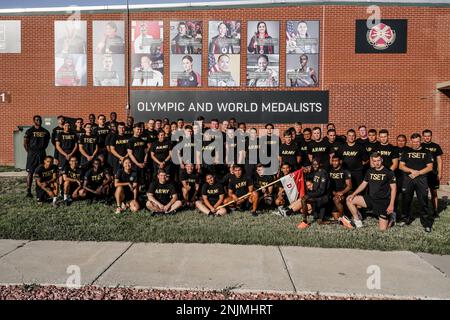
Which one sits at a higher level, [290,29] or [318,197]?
[290,29]

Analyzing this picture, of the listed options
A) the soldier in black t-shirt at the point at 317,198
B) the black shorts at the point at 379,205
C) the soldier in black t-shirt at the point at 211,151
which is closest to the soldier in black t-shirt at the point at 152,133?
the soldier in black t-shirt at the point at 211,151

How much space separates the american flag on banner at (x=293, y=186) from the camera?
8297 mm

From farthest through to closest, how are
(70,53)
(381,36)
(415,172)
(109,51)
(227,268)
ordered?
1. (70,53)
2. (109,51)
3. (381,36)
4. (415,172)
5. (227,268)

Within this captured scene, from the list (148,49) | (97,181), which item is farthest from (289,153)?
(148,49)

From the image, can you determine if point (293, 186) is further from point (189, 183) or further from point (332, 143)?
point (189, 183)

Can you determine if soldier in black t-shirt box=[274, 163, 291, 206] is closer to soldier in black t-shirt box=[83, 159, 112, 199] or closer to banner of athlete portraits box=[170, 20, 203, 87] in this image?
soldier in black t-shirt box=[83, 159, 112, 199]

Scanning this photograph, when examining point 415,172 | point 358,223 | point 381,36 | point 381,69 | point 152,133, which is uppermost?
point 381,36

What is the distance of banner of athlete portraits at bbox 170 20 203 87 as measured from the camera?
13883 mm

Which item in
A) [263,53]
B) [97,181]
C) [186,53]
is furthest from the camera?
[186,53]

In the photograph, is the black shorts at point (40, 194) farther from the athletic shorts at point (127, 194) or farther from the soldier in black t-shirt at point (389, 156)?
the soldier in black t-shirt at point (389, 156)

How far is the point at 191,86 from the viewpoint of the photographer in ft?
45.8

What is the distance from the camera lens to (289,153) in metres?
8.87

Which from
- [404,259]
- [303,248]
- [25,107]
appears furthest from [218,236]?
[25,107]

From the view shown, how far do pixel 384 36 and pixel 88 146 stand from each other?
10.4 meters
